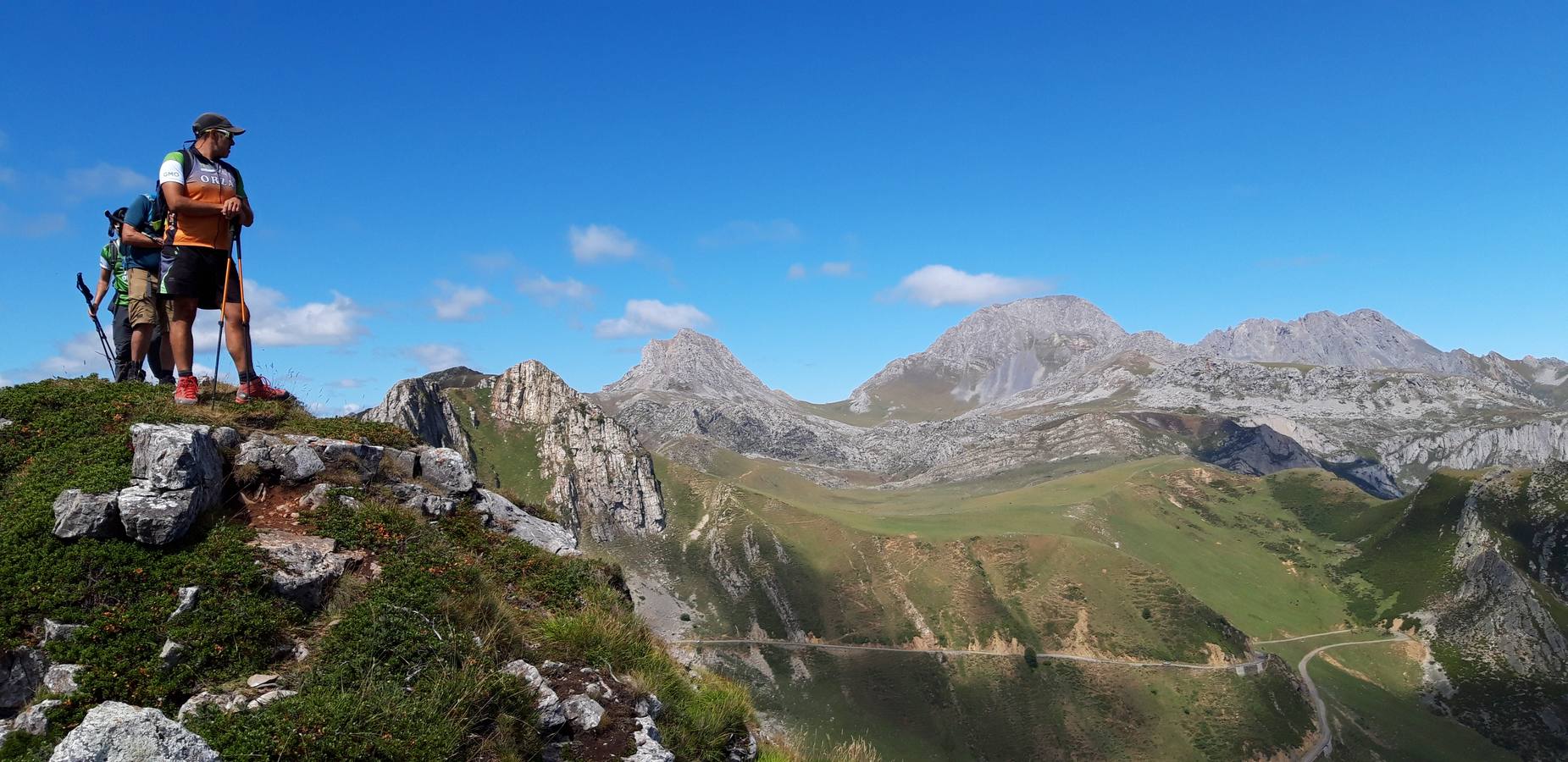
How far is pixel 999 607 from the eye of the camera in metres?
166

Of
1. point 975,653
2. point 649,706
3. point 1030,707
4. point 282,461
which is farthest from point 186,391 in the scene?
point 975,653

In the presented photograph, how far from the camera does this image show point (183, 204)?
11.9 meters

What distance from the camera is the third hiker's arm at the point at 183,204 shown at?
1180 centimetres

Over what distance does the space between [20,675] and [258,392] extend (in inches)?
340

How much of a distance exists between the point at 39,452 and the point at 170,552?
408 centimetres

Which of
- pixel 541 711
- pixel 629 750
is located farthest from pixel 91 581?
pixel 629 750

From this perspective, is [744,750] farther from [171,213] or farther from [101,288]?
[101,288]

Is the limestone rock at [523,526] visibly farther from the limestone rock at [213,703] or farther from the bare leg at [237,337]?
the limestone rock at [213,703]

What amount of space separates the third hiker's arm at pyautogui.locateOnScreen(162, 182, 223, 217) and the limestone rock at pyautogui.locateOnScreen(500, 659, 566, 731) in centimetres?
951

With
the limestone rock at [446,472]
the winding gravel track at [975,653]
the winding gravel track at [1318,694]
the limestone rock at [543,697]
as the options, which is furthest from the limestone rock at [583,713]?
the winding gravel track at [1318,694]

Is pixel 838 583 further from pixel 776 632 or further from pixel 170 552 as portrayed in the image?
pixel 170 552

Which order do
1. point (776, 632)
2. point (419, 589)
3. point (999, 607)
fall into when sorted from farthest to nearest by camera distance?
point (776, 632)
point (999, 607)
point (419, 589)

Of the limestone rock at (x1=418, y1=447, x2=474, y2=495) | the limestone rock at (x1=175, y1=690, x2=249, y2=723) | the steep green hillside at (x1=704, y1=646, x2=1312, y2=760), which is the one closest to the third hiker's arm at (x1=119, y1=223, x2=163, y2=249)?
the limestone rock at (x1=418, y1=447, x2=474, y2=495)

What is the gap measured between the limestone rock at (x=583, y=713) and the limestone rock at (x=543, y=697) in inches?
4.8
